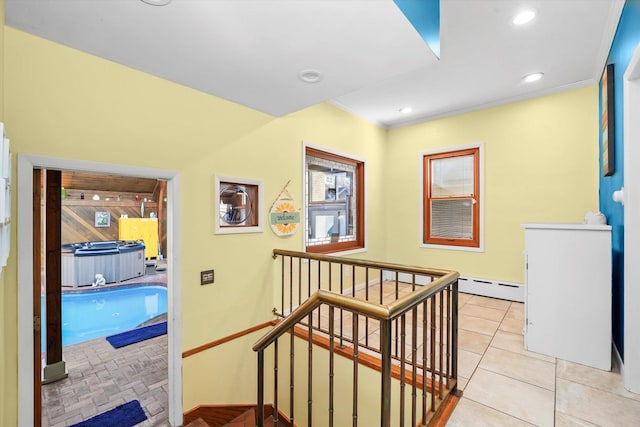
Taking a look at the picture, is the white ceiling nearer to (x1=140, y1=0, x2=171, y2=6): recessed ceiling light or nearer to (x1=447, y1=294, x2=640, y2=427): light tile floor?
(x1=140, y1=0, x2=171, y2=6): recessed ceiling light

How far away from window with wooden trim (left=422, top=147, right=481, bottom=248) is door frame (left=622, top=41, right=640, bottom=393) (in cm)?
217

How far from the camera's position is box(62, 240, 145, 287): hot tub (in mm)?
6754

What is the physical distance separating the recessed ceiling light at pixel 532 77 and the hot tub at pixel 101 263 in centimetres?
912

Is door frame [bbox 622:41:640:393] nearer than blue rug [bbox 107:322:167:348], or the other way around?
door frame [bbox 622:41:640:393]

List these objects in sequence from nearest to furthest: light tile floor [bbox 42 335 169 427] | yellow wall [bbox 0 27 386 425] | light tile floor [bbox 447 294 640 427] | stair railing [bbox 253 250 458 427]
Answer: stair railing [bbox 253 250 458 427] < light tile floor [bbox 447 294 640 427] < yellow wall [bbox 0 27 386 425] < light tile floor [bbox 42 335 169 427]

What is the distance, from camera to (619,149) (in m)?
2.17

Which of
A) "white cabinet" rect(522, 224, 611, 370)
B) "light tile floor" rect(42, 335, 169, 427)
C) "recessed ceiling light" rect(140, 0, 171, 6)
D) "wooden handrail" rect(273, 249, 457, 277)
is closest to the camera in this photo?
"recessed ceiling light" rect(140, 0, 171, 6)

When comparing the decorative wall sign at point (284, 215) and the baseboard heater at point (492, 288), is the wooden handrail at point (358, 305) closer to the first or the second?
the decorative wall sign at point (284, 215)

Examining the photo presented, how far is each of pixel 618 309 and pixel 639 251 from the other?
2.48 feet

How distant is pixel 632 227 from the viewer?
5.69 feet

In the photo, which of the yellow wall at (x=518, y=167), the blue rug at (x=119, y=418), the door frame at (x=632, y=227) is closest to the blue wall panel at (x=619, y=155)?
the door frame at (x=632, y=227)

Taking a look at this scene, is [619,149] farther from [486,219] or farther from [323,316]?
[323,316]

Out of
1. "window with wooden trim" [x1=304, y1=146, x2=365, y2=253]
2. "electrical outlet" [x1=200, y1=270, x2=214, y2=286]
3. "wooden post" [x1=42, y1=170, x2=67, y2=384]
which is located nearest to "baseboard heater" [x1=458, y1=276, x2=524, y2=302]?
"window with wooden trim" [x1=304, y1=146, x2=365, y2=253]

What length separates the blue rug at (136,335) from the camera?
152 inches
